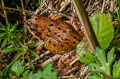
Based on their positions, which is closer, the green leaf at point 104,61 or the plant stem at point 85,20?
the plant stem at point 85,20

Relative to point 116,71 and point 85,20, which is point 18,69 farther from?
point 85,20

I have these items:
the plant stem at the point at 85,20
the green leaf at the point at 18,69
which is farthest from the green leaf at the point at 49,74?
the green leaf at the point at 18,69

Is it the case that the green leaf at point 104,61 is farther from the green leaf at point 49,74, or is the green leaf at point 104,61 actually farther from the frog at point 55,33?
the frog at point 55,33

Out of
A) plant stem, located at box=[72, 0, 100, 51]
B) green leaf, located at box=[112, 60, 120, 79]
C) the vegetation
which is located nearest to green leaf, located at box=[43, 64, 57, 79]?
the vegetation

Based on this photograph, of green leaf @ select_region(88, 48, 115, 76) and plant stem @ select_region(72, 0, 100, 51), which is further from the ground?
plant stem @ select_region(72, 0, 100, 51)

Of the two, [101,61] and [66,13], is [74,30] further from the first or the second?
[101,61]

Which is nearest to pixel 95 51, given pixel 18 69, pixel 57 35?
pixel 18 69

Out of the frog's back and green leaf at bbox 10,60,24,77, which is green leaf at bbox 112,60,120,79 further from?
the frog's back
